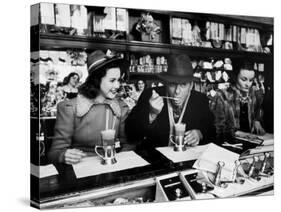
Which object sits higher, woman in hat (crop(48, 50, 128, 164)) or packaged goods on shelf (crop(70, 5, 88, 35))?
packaged goods on shelf (crop(70, 5, 88, 35))

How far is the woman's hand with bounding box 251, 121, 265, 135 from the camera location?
18.6 ft

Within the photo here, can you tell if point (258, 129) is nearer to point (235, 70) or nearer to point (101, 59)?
point (235, 70)

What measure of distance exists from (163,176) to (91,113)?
0.87m

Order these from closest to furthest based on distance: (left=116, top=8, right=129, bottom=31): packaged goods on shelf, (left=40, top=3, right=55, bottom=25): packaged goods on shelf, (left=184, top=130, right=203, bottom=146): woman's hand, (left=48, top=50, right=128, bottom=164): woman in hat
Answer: (left=40, top=3, right=55, bottom=25): packaged goods on shelf → (left=48, top=50, right=128, bottom=164): woman in hat → (left=116, top=8, right=129, bottom=31): packaged goods on shelf → (left=184, top=130, right=203, bottom=146): woman's hand

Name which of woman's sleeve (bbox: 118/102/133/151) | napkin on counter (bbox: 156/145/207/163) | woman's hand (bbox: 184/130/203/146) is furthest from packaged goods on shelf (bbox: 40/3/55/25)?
woman's hand (bbox: 184/130/203/146)

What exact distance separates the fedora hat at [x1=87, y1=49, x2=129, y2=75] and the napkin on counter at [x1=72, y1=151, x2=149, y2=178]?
762 mm

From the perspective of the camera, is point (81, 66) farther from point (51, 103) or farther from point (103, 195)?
point (103, 195)

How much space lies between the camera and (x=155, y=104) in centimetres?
520

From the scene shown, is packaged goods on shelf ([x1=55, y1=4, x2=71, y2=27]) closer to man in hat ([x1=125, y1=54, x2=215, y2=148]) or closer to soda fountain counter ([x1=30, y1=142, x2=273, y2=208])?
man in hat ([x1=125, y1=54, x2=215, y2=148])

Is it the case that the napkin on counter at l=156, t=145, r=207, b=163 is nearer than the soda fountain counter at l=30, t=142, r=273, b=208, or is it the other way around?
the soda fountain counter at l=30, t=142, r=273, b=208

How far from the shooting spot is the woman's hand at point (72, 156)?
4820 mm

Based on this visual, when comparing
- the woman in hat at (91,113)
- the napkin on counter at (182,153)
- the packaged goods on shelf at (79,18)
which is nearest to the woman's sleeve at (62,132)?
the woman in hat at (91,113)

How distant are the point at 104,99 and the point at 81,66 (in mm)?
357

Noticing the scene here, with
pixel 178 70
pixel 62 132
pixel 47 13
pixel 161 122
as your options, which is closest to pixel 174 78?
pixel 178 70
